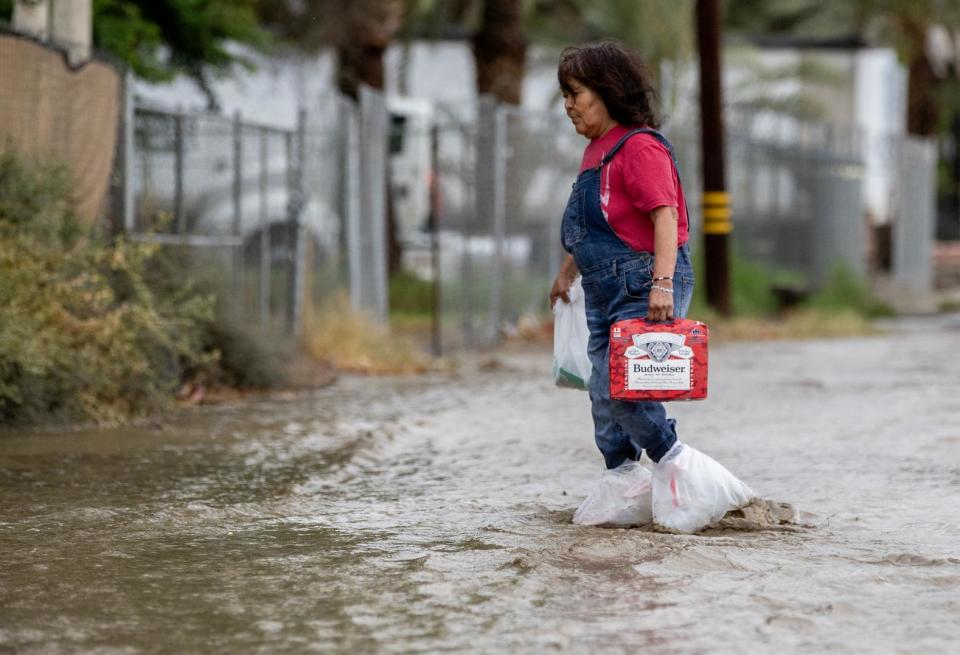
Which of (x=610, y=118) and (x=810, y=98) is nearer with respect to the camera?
(x=610, y=118)

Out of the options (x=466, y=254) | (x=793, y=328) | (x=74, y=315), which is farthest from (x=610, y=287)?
(x=793, y=328)

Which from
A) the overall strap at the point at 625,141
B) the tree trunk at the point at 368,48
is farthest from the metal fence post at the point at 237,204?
the tree trunk at the point at 368,48

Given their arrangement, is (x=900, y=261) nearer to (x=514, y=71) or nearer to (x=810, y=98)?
(x=810, y=98)

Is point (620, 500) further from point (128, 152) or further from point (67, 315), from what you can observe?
point (128, 152)

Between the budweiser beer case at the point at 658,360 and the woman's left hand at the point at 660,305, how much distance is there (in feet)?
0.08

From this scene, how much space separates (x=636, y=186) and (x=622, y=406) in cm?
78

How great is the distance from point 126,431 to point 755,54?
2718 centimetres

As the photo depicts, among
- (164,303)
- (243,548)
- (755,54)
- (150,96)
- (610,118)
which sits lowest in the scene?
(243,548)

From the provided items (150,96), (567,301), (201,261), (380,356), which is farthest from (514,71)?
(567,301)

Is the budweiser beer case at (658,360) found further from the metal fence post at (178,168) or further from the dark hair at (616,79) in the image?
the metal fence post at (178,168)

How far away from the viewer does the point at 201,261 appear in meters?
11.2

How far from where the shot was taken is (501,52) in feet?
73.3

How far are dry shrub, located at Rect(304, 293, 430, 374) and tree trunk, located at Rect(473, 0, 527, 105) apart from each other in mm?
8681

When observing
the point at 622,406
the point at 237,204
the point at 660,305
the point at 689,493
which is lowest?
the point at 689,493
